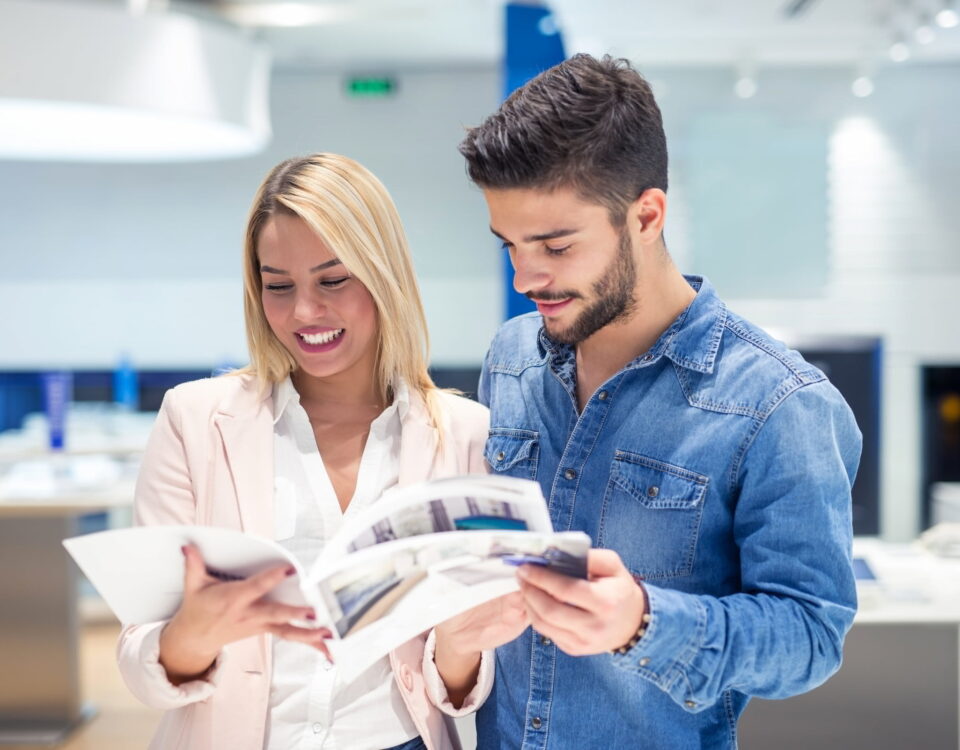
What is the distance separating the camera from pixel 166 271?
6953mm

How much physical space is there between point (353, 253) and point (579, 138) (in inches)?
17.0

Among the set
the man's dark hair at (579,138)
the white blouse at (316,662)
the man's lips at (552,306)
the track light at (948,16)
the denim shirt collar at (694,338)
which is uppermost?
the track light at (948,16)

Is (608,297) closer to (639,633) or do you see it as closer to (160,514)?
(639,633)

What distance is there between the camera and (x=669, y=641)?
113 centimetres

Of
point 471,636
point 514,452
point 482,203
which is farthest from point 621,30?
point 471,636

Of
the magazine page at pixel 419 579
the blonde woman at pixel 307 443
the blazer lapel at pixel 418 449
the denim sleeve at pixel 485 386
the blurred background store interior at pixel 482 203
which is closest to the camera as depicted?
the magazine page at pixel 419 579

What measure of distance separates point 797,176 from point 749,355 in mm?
5401

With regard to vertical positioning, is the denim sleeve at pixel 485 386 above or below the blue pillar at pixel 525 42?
below

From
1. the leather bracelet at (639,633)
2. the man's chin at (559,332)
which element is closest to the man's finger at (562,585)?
the leather bracelet at (639,633)

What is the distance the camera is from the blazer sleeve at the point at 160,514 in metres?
1.30

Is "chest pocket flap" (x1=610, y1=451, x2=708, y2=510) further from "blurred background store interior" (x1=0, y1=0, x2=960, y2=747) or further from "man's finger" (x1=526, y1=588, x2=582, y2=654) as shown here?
"blurred background store interior" (x1=0, y1=0, x2=960, y2=747)

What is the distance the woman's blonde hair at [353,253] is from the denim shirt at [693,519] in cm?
23

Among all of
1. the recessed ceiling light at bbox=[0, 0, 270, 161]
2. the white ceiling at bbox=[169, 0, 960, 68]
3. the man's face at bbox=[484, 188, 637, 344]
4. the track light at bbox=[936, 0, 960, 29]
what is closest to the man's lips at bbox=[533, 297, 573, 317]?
the man's face at bbox=[484, 188, 637, 344]

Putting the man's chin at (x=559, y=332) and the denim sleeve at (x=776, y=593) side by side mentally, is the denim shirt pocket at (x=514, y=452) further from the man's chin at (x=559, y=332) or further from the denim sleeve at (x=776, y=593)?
the denim sleeve at (x=776, y=593)
